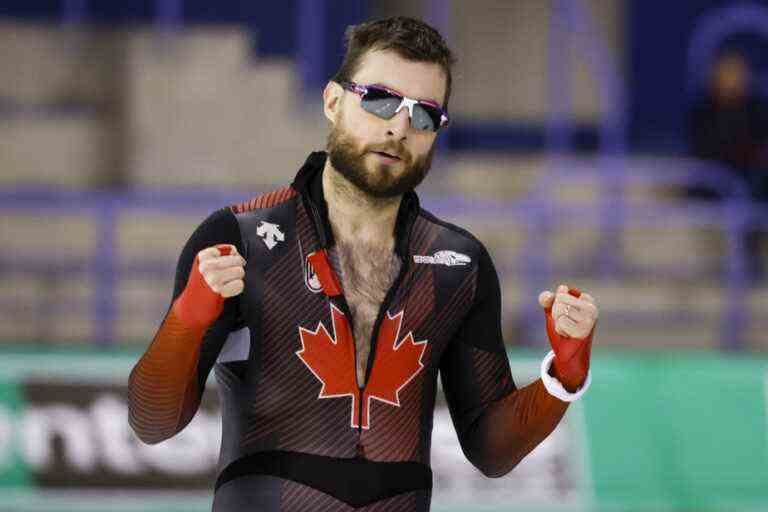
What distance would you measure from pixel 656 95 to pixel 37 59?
6188mm

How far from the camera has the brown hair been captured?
13.5ft

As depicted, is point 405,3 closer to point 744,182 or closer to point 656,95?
point 656,95

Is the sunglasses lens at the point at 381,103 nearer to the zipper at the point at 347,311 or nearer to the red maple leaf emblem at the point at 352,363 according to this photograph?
the zipper at the point at 347,311

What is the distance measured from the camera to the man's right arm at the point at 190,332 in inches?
147

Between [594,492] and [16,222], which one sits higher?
[16,222]

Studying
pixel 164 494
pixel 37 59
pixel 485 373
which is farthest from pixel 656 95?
pixel 485 373

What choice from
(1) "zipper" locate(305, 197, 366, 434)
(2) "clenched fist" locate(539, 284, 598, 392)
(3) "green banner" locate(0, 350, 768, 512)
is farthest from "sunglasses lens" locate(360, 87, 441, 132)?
(3) "green banner" locate(0, 350, 768, 512)

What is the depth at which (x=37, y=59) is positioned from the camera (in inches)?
513

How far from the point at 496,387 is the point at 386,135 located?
78 cm

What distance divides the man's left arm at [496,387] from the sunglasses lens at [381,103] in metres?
0.57

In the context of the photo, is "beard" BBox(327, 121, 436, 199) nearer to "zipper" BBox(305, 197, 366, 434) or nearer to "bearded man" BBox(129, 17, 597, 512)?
"bearded man" BBox(129, 17, 597, 512)

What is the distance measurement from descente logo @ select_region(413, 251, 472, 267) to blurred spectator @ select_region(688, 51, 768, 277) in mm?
8270

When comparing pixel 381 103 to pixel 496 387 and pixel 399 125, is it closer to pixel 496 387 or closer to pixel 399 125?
pixel 399 125

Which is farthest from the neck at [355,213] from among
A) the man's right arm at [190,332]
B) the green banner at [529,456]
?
the green banner at [529,456]
